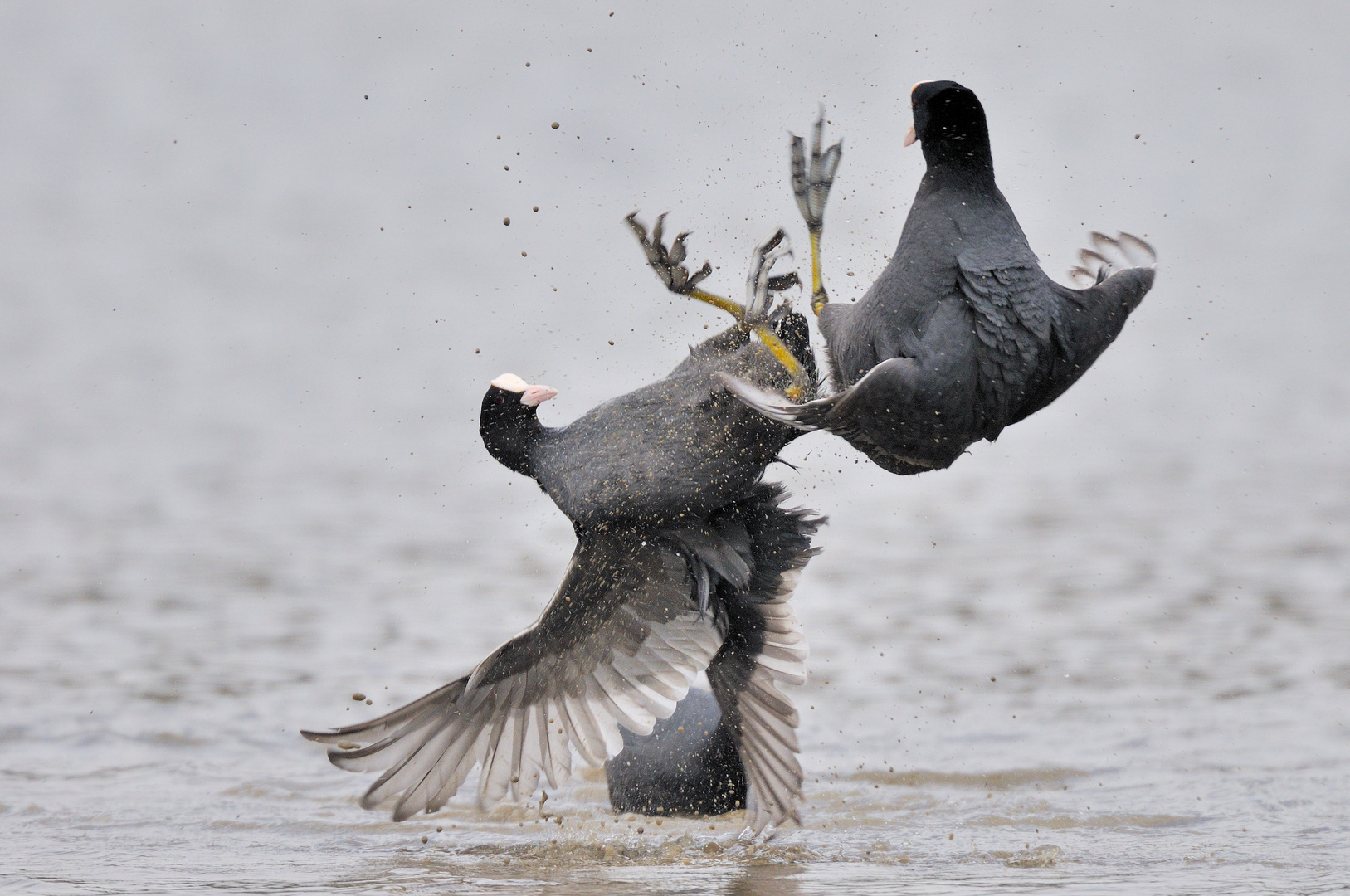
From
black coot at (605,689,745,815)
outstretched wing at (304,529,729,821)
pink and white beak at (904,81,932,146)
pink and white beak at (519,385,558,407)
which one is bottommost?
black coot at (605,689,745,815)

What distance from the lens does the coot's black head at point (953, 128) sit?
3764mm

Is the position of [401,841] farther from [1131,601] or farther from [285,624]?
[1131,601]

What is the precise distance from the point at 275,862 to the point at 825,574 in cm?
383

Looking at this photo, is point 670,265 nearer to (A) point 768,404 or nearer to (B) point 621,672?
(A) point 768,404

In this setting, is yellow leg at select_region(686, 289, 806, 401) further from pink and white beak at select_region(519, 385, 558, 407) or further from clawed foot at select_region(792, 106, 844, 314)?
pink and white beak at select_region(519, 385, 558, 407)

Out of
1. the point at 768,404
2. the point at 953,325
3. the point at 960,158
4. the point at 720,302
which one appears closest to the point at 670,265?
the point at 720,302

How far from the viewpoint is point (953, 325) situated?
3633 millimetres

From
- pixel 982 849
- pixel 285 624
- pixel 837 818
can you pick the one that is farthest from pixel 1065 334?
pixel 285 624

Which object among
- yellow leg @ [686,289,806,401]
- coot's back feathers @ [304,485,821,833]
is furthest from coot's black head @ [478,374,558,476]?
yellow leg @ [686,289,806,401]

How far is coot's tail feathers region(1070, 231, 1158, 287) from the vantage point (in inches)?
161

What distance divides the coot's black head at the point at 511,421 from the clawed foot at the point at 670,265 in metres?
0.57

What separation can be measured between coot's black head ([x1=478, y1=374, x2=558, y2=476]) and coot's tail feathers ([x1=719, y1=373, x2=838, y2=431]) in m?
1.15

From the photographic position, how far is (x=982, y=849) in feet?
16.4

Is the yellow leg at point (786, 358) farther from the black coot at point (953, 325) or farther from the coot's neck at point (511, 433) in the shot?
the coot's neck at point (511, 433)
